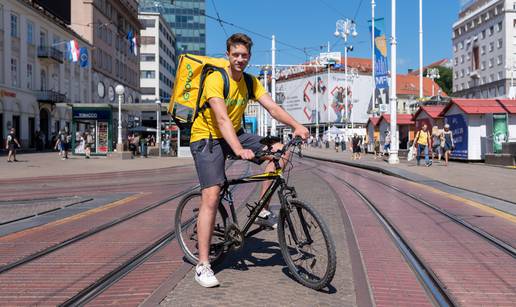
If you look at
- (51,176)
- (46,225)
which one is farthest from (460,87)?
(46,225)

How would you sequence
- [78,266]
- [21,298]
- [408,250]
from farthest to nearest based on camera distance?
1. [408,250]
2. [78,266]
3. [21,298]

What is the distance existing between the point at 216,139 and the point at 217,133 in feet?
0.17

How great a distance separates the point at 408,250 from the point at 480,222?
2572 mm

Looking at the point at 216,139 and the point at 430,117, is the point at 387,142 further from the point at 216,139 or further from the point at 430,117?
the point at 216,139

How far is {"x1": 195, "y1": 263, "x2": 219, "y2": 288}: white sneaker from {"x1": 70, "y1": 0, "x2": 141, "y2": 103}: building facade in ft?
158

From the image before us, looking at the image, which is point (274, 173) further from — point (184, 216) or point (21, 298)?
point (21, 298)

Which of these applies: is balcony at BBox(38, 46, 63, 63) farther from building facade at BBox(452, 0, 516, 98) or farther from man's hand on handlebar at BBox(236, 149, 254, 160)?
building facade at BBox(452, 0, 516, 98)

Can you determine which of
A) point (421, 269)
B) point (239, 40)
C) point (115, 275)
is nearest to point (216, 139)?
point (239, 40)

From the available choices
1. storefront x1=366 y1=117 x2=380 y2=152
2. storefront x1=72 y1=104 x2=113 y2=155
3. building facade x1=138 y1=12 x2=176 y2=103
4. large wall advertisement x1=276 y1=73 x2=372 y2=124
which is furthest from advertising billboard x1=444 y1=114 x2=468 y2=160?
large wall advertisement x1=276 y1=73 x2=372 y2=124

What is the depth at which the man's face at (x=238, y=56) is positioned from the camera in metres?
4.40

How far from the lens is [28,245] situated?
6.17m

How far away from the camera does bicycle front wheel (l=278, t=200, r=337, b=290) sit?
13.1 ft

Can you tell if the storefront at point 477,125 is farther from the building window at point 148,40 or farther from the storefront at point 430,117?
the building window at point 148,40

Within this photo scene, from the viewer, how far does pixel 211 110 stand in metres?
4.43
